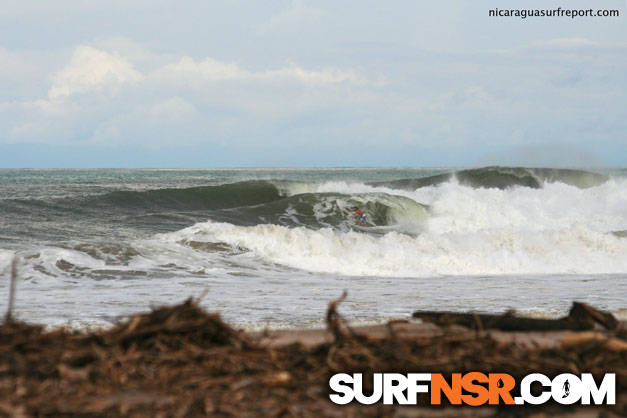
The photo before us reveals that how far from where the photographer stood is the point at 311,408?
2.74m

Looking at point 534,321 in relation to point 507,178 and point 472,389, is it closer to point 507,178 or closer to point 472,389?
point 472,389

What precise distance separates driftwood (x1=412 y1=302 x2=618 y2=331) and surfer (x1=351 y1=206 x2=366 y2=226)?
65.1 ft

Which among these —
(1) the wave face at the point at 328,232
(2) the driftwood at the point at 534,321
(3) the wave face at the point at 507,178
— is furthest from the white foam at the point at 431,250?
(3) the wave face at the point at 507,178

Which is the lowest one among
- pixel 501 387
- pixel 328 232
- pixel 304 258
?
pixel 304 258

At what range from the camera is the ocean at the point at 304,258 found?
8.98 metres

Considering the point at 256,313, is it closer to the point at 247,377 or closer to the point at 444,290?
the point at 444,290

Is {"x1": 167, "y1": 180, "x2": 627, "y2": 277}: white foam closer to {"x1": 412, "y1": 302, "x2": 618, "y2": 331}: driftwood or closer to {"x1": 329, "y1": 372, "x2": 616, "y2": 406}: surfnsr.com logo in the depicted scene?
{"x1": 412, "y1": 302, "x2": 618, "y2": 331}: driftwood

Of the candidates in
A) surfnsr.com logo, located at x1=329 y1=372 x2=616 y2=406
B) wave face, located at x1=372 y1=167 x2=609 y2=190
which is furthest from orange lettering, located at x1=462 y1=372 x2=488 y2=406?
wave face, located at x1=372 y1=167 x2=609 y2=190

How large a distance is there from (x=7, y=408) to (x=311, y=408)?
1.04 m

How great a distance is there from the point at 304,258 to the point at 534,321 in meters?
10.6

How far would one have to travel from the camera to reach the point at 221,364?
3.03m

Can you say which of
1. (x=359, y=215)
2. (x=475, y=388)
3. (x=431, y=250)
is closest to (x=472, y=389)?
(x=475, y=388)

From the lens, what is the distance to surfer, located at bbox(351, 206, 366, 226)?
2408cm

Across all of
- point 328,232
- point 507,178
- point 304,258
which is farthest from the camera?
point 507,178
